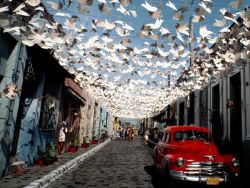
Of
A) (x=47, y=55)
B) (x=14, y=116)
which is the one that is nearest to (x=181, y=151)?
(x=14, y=116)

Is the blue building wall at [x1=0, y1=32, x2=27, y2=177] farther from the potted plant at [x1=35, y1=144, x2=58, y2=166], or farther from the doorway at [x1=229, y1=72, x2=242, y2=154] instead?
the doorway at [x1=229, y1=72, x2=242, y2=154]

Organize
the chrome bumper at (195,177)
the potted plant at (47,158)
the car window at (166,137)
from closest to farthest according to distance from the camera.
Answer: the chrome bumper at (195,177)
the car window at (166,137)
the potted plant at (47,158)

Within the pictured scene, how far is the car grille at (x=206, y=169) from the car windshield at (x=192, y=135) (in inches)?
77.6

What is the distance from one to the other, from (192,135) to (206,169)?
2.22m

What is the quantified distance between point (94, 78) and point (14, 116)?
27.6 ft

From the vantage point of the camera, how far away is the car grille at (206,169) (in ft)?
25.2

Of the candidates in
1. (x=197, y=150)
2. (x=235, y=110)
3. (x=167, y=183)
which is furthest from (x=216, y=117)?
(x=167, y=183)

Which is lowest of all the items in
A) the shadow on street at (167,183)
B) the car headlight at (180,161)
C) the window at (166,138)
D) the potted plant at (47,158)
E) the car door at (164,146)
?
the shadow on street at (167,183)

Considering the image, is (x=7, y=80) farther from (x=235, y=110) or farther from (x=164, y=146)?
(x=235, y=110)

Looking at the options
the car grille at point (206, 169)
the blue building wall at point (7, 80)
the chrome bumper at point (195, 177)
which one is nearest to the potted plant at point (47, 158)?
the blue building wall at point (7, 80)

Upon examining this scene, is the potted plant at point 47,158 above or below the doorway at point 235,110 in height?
below

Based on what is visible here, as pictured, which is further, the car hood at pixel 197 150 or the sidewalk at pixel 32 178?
the car hood at pixel 197 150

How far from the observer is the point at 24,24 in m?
5.61

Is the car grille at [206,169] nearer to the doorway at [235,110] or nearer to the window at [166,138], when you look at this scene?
the window at [166,138]
